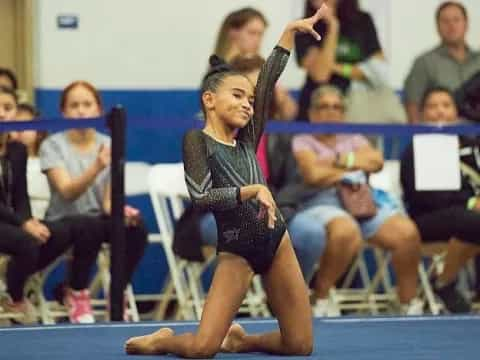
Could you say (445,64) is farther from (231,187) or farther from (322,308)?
(231,187)

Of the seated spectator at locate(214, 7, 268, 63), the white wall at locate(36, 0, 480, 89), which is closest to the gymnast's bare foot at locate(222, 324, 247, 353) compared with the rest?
the seated spectator at locate(214, 7, 268, 63)

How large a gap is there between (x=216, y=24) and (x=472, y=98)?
179cm

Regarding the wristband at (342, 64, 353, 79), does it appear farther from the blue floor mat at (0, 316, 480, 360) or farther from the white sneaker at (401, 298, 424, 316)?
the blue floor mat at (0, 316, 480, 360)

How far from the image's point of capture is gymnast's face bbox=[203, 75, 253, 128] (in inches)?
196

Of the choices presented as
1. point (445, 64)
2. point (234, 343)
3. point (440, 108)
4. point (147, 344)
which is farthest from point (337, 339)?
point (445, 64)

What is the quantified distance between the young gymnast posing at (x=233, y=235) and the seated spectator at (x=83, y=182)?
2226 millimetres

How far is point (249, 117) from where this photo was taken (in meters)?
5.03

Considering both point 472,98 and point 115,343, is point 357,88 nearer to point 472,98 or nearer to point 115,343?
point 472,98

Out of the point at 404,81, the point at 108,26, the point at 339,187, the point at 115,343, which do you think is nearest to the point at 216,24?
the point at 108,26

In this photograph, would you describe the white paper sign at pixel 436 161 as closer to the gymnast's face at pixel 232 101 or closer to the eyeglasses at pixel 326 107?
the eyeglasses at pixel 326 107

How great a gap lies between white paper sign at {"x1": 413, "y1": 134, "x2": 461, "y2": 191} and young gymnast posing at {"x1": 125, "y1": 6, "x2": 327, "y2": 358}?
3.03m

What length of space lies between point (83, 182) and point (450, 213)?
2103 millimetres

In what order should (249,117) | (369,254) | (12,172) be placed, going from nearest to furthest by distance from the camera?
1. (249,117)
2. (12,172)
3. (369,254)

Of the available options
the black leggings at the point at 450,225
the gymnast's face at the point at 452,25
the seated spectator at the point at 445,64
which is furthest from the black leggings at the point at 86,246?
the gymnast's face at the point at 452,25
